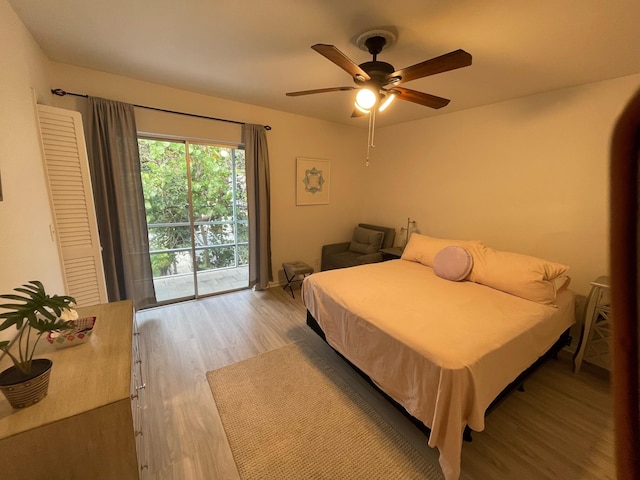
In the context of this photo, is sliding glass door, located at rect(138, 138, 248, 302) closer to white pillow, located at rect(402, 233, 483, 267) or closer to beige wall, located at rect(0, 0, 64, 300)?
beige wall, located at rect(0, 0, 64, 300)

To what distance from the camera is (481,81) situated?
7.95 feet

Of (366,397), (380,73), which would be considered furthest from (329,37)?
(366,397)

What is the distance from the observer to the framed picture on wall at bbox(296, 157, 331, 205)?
402 cm

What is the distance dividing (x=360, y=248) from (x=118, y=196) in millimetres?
3158

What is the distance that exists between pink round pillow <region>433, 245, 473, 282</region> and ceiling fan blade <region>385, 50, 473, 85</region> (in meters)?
1.71

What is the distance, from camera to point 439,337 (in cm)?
160

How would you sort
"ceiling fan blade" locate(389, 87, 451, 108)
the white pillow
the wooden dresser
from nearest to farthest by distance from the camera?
the wooden dresser → "ceiling fan blade" locate(389, 87, 451, 108) → the white pillow

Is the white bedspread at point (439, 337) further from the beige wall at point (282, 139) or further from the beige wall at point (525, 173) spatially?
the beige wall at point (282, 139)

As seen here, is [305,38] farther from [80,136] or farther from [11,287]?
[11,287]

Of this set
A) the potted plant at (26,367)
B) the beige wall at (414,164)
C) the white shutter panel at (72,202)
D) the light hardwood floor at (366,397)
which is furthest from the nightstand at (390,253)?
the potted plant at (26,367)

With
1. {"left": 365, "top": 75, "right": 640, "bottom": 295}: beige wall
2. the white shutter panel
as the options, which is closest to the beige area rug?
the white shutter panel

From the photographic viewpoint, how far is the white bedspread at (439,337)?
139cm

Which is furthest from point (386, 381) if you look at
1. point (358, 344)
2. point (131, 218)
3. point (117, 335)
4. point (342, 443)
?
point (131, 218)

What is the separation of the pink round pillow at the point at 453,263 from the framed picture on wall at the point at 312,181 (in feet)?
6.89
